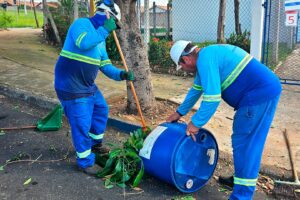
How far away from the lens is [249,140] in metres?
3.20

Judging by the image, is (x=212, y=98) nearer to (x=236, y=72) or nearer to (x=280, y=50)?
(x=236, y=72)

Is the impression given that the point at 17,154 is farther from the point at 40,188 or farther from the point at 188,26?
the point at 188,26

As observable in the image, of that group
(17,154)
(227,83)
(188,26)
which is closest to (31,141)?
(17,154)

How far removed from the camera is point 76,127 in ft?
12.5

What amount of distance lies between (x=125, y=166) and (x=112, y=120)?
67.9 inches

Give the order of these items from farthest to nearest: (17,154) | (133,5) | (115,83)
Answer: (115,83)
(133,5)
(17,154)

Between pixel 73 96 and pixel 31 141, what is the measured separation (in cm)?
136

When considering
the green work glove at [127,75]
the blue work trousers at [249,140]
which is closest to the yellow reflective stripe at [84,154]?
the green work glove at [127,75]

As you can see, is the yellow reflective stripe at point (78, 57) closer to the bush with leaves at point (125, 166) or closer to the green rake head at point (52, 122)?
the bush with leaves at point (125, 166)

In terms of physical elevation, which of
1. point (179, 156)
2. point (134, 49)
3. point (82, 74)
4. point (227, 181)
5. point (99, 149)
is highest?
point (134, 49)

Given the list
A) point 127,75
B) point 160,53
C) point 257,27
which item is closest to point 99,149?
point 127,75

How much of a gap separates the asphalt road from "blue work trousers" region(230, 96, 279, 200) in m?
0.38

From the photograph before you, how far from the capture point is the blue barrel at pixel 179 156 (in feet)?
11.1

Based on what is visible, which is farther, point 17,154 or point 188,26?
point 188,26
